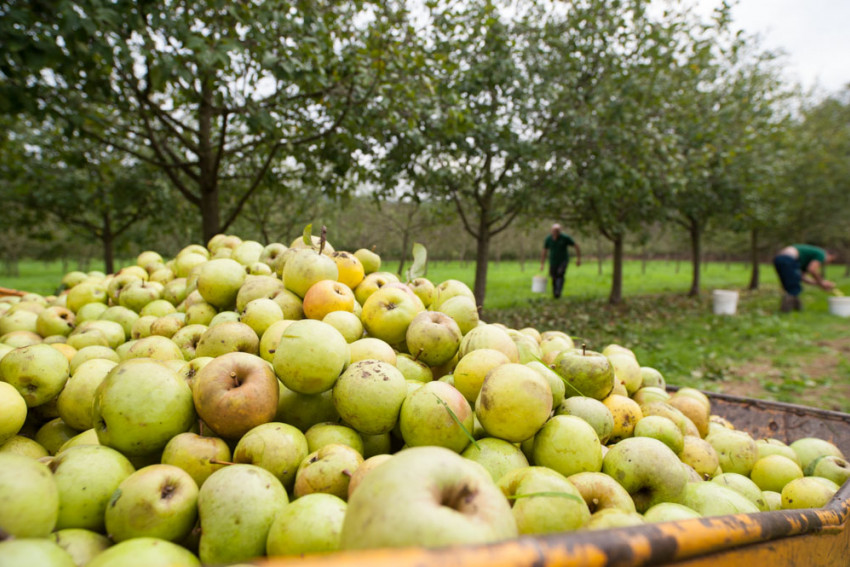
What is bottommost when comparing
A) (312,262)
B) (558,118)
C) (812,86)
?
(312,262)

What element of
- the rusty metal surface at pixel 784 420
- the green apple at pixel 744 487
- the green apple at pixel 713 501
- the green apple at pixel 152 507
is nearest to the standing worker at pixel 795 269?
the rusty metal surface at pixel 784 420

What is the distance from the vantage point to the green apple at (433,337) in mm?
2096

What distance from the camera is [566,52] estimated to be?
9078 millimetres

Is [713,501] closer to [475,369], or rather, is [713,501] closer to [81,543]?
[475,369]

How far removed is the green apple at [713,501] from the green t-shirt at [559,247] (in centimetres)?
1182

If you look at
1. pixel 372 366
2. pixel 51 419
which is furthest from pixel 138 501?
pixel 51 419

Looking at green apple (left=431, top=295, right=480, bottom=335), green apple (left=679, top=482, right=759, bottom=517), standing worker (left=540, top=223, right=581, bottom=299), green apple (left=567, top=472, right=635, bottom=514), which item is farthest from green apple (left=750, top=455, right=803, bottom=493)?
standing worker (left=540, top=223, right=581, bottom=299)

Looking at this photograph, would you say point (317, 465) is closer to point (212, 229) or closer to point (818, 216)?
point (212, 229)

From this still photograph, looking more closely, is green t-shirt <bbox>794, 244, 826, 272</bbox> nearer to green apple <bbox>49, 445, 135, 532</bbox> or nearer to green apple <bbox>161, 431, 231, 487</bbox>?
green apple <bbox>161, 431, 231, 487</bbox>

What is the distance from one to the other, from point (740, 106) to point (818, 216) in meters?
9.96

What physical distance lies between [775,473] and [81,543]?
2.80m

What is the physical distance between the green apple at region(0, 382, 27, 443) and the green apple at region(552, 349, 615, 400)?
2128mm

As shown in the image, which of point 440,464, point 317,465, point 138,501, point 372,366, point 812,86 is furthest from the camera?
point 812,86

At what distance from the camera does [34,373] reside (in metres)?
1.72
